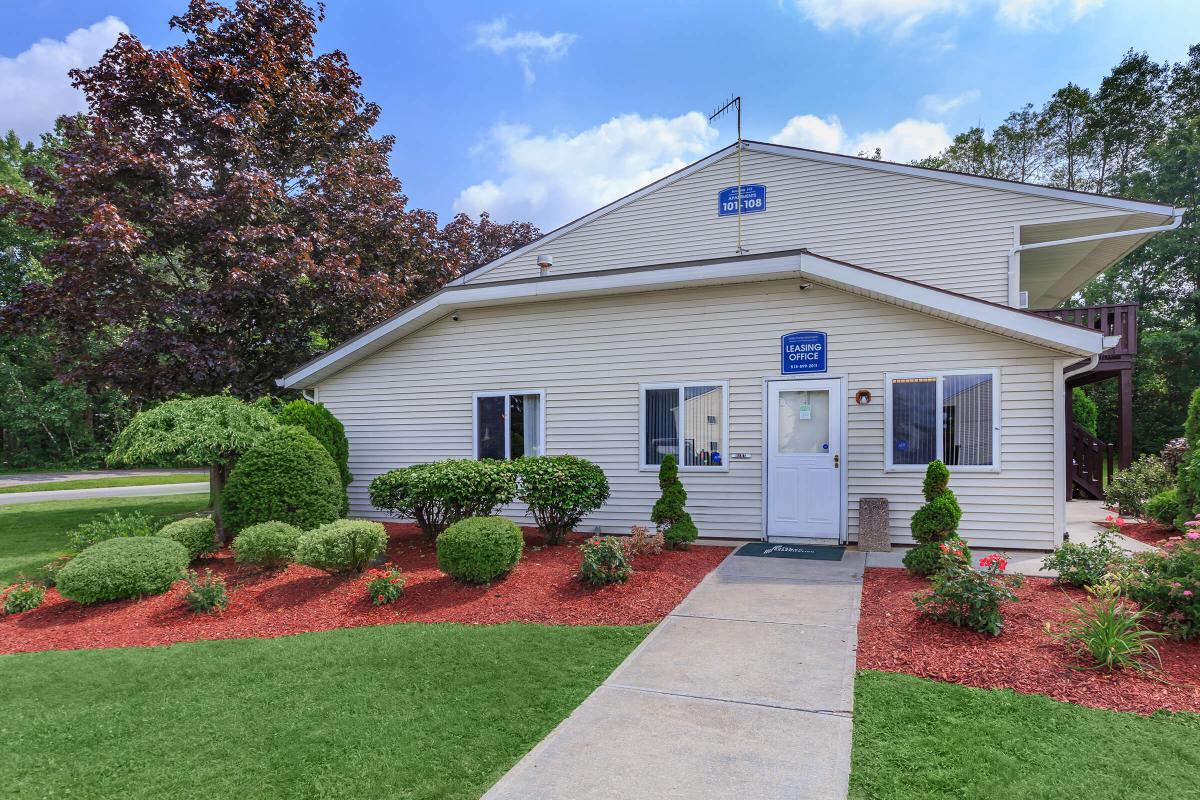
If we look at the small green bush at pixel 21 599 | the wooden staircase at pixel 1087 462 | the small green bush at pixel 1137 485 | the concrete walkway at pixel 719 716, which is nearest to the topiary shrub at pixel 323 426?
the small green bush at pixel 21 599

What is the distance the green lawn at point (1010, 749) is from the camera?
2.87 metres

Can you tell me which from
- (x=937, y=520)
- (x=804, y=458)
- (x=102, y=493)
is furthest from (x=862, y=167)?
(x=102, y=493)

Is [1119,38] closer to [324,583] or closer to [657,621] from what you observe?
[657,621]

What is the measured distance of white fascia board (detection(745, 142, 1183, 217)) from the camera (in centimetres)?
947

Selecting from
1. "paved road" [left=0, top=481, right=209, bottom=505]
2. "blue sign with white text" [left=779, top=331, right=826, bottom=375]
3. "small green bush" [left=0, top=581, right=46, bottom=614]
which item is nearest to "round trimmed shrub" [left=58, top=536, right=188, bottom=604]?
"small green bush" [left=0, top=581, right=46, bottom=614]

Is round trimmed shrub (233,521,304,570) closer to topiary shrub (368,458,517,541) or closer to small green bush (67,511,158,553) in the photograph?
topiary shrub (368,458,517,541)

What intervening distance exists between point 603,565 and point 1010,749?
3.80m

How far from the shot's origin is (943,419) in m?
7.91

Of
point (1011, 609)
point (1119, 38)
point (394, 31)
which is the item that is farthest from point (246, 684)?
point (1119, 38)

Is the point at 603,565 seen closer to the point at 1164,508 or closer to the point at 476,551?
the point at 476,551

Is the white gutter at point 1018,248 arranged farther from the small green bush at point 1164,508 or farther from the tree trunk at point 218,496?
the tree trunk at point 218,496

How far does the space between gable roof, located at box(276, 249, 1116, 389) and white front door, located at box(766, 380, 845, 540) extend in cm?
147

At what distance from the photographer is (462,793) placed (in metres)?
2.96

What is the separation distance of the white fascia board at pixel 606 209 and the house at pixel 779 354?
6 centimetres
